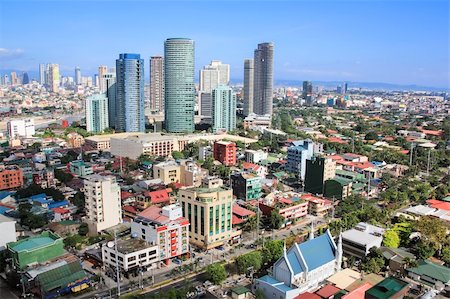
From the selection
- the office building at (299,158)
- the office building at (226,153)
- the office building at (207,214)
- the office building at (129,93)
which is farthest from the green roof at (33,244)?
the office building at (129,93)

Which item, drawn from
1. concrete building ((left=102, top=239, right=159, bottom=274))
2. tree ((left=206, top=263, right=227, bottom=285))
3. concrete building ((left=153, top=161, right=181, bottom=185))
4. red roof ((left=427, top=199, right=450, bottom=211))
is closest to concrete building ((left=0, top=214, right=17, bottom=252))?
concrete building ((left=102, top=239, right=159, bottom=274))

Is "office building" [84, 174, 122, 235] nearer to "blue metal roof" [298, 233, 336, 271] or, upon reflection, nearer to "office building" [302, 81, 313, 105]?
"blue metal roof" [298, 233, 336, 271]

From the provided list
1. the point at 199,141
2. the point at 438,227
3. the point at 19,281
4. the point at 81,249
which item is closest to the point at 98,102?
the point at 199,141

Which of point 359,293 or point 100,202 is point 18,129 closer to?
point 100,202

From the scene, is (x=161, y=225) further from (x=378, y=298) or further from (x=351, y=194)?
(x=351, y=194)

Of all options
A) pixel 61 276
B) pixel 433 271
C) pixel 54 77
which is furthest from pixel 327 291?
pixel 54 77
